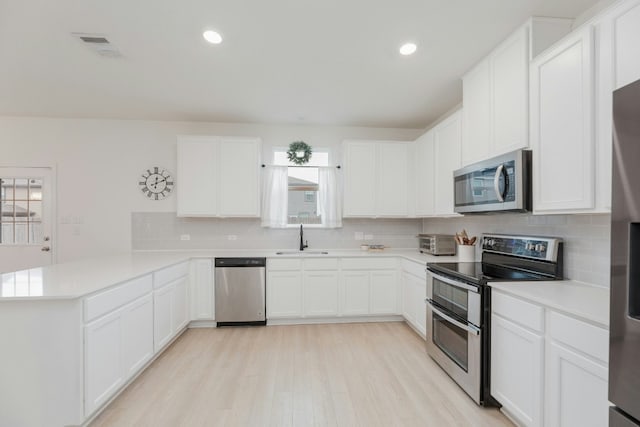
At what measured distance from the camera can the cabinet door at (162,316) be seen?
2.70 m

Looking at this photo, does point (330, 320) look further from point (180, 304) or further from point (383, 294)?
point (180, 304)

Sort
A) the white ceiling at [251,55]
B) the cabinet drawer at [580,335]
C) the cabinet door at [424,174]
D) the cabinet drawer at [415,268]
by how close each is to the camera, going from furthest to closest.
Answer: the cabinet door at [424,174] → the cabinet drawer at [415,268] → the white ceiling at [251,55] → the cabinet drawer at [580,335]

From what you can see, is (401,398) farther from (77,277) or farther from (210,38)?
(210,38)

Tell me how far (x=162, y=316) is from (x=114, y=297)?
33.9 inches

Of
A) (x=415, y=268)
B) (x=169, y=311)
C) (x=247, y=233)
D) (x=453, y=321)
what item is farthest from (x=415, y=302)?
(x=169, y=311)

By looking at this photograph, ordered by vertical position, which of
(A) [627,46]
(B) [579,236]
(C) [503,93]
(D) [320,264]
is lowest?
(D) [320,264]

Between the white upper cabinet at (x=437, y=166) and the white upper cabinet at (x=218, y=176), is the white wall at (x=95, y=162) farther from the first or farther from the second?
the white upper cabinet at (x=437, y=166)

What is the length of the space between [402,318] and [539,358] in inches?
88.8

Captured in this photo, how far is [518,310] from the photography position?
177 centimetres

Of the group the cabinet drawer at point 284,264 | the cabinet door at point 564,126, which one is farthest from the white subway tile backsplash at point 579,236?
the cabinet drawer at point 284,264

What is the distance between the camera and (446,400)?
7.01 feet

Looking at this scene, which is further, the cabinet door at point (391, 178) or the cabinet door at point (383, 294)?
the cabinet door at point (391, 178)

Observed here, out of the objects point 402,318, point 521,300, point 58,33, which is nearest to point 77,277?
point 58,33

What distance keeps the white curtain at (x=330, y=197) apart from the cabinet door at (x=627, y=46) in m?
3.07
